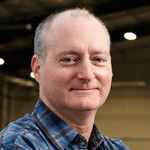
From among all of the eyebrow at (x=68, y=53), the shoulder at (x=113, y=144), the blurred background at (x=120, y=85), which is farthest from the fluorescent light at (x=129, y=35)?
the eyebrow at (x=68, y=53)

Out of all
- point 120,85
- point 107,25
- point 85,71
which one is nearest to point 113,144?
point 85,71

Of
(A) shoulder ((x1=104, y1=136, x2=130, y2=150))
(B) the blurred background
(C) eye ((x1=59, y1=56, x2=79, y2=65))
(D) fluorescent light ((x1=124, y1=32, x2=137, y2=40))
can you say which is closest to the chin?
(C) eye ((x1=59, y1=56, x2=79, y2=65))

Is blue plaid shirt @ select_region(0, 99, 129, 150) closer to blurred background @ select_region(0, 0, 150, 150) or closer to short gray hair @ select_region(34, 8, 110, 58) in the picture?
short gray hair @ select_region(34, 8, 110, 58)

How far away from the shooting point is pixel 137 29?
12453 mm

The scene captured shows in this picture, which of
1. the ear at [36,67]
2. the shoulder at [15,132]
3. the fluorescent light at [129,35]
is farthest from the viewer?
the fluorescent light at [129,35]

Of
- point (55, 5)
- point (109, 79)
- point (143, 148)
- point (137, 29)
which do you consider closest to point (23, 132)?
point (109, 79)

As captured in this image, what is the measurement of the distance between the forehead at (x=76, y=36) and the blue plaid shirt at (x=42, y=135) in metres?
0.19

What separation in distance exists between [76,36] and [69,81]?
0.12m

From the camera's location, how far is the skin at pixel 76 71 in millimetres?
1303

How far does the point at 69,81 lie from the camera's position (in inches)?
51.5

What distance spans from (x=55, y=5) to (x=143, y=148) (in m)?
7.08

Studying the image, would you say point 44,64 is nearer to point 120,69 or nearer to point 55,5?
point 55,5

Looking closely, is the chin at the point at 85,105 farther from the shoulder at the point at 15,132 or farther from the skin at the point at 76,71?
the shoulder at the point at 15,132

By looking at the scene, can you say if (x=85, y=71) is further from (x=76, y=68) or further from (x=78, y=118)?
(x=78, y=118)
